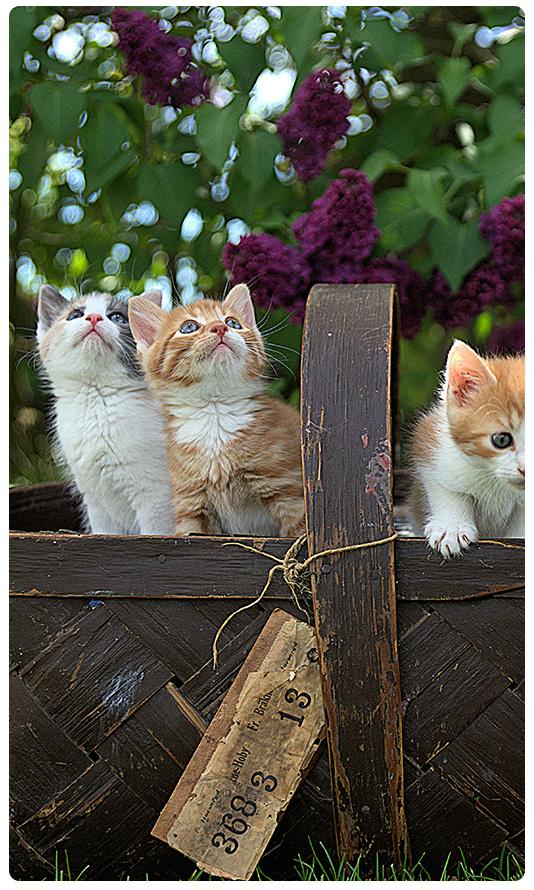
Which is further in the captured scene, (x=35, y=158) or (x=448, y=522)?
(x=35, y=158)

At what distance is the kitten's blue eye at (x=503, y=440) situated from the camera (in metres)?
0.97

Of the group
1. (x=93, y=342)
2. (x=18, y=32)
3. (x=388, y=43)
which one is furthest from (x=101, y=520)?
(x=388, y=43)

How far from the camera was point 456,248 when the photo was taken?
1.33 metres

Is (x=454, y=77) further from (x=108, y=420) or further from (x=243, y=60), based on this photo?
(x=108, y=420)

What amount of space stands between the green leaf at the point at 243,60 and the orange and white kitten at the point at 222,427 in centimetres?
36

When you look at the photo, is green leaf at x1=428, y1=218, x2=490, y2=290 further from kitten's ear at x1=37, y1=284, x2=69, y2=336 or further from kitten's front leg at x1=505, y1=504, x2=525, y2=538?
kitten's ear at x1=37, y1=284, x2=69, y2=336

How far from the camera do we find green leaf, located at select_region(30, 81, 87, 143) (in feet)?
4.22

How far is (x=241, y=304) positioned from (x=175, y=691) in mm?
471

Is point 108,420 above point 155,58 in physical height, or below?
below

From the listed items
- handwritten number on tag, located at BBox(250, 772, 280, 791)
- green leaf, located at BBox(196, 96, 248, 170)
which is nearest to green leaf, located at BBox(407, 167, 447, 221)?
green leaf, located at BBox(196, 96, 248, 170)

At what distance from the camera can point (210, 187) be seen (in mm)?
1482

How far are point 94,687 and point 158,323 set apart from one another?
442 millimetres

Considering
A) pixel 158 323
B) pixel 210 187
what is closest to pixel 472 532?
pixel 158 323

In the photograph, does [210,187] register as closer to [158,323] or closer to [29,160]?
[29,160]
